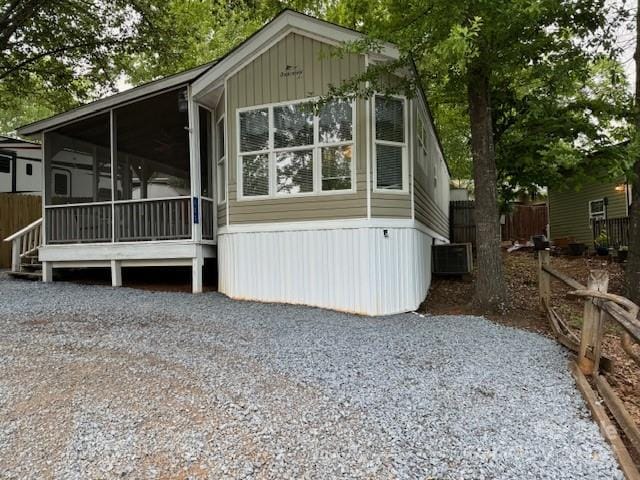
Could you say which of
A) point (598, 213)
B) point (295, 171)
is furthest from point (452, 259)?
point (598, 213)

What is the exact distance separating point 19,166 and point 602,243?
19.8 m

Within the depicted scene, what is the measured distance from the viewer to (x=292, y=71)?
707 centimetres

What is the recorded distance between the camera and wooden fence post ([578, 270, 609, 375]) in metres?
3.66

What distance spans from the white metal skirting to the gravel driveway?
43.7 inches

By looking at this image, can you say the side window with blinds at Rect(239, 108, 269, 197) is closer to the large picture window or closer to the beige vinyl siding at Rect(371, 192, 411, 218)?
the large picture window

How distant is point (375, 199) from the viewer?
656 centimetres

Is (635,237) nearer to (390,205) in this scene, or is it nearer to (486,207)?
(486,207)

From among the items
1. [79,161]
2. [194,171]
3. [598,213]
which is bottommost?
[598,213]

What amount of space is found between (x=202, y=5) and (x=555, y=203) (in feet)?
51.9

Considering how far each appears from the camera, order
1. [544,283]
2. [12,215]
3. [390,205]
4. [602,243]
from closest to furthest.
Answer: [544,283]
[390,205]
[12,215]
[602,243]

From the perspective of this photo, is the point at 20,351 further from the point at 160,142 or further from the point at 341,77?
the point at 160,142

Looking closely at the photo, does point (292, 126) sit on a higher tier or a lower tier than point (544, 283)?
higher

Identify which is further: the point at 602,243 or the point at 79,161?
the point at 602,243

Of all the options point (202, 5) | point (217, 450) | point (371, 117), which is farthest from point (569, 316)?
point (202, 5)
